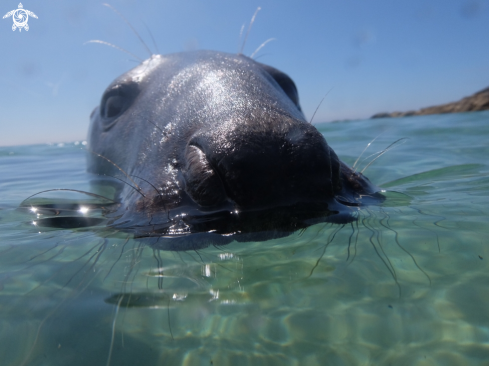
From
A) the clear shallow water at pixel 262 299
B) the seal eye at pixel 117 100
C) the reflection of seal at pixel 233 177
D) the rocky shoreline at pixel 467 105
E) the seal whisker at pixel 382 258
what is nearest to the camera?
the clear shallow water at pixel 262 299

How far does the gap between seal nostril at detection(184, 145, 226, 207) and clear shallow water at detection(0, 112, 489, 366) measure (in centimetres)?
27

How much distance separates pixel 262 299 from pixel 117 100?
2.78 meters

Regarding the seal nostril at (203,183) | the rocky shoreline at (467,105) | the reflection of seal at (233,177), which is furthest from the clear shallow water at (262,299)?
the rocky shoreline at (467,105)

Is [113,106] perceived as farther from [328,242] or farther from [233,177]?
[328,242]

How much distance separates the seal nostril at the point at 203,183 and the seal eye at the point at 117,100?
5.91ft

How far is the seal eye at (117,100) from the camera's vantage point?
349cm

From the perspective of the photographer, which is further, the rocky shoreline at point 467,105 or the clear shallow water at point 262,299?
the rocky shoreline at point 467,105

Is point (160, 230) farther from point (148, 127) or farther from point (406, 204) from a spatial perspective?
point (406, 204)

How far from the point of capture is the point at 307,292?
134 cm

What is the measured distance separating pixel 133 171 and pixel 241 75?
3.23 ft

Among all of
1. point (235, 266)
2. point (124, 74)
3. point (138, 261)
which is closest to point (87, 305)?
point (138, 261)

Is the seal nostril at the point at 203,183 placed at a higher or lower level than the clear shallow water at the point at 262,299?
higher

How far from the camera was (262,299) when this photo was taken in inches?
51.7

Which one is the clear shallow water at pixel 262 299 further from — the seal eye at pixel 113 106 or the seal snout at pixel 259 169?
the seal eye at pixel 113 106
